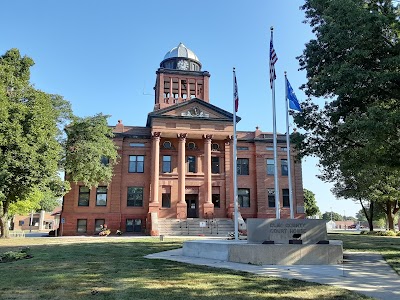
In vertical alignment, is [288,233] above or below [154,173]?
below

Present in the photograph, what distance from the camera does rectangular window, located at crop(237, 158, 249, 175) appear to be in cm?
4178

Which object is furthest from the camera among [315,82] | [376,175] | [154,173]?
[154,173]

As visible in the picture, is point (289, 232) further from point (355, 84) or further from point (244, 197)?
point (244, 197)

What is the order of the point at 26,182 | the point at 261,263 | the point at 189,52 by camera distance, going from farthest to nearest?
the point at 189,52 < the point at 26,182 < the point at 261,263

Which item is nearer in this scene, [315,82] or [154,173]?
[315,82]

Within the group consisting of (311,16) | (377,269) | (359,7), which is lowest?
(377,269)

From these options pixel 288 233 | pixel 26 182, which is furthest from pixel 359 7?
pixel 26 182

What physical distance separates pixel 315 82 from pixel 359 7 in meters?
3.84

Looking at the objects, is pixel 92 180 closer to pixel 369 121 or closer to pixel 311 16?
pixel 311 16

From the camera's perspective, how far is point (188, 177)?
127ft

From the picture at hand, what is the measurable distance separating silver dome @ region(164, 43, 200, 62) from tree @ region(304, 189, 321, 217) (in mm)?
40109

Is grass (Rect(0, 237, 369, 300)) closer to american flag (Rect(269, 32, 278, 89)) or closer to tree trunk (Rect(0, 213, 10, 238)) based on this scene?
american flag (Rect(269, 32, 278, 89))

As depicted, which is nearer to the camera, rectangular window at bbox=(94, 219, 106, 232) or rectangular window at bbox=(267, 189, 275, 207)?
rectangular window at bbox=(94, 219, 106, 232)

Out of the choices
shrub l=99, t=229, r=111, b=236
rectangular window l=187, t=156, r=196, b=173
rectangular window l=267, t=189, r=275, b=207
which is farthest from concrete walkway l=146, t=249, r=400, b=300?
rectangular window l=267, t=189, r=275, b=207
